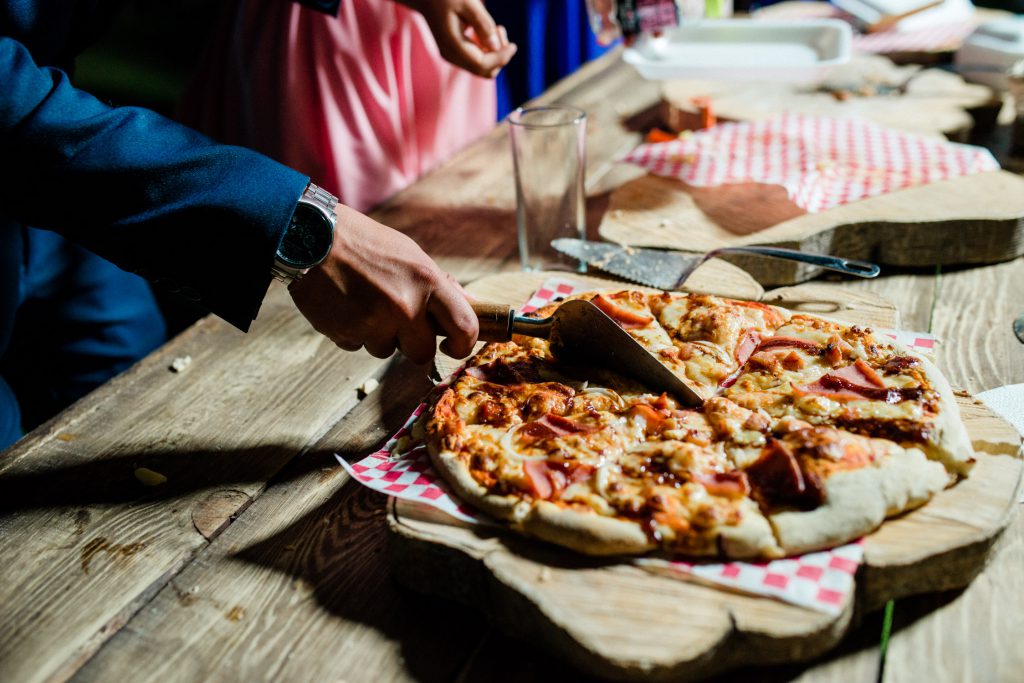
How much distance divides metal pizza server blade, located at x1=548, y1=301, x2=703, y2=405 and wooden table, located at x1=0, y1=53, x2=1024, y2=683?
391 mm

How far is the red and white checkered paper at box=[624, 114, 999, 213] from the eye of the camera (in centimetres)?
232

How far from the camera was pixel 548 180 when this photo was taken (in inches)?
84.7

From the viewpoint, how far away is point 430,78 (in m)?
3.06

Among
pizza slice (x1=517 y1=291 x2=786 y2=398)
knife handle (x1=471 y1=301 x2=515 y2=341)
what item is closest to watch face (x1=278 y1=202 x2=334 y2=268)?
knife handle (x1=471 y1=301 x2=515 y2=341)

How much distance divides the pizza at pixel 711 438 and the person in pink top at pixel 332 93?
4.79 feet

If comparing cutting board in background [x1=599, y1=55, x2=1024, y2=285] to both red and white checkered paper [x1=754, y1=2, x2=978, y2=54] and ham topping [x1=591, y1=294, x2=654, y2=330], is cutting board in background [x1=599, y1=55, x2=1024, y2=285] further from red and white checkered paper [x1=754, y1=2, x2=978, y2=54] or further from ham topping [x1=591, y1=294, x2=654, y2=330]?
red and white checkered paper [x1=754, y1=2, x2=978, y2=54]

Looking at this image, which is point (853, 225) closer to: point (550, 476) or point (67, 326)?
point (550, 476)

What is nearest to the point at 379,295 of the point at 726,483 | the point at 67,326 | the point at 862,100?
the point at 726,483

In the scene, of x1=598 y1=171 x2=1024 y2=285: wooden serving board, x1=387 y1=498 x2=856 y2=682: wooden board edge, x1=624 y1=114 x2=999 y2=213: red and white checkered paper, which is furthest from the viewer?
x1=624 y1=114 x2=999 y2=213: red and white checkered paper

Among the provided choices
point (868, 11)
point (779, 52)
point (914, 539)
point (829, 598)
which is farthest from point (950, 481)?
point (868, 11)

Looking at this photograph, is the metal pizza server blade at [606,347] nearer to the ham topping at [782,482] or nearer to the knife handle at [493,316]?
the knife handle at [493,316]

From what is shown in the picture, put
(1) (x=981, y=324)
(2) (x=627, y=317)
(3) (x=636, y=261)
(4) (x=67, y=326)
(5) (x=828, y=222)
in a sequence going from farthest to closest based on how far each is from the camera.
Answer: (4) (x=67, y=326), (5) (x=828, y=222), (3) (x=636, y=261), (1) (x=981, y=324), (2) (x=627, y=317)

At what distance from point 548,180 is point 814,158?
91 centimetres

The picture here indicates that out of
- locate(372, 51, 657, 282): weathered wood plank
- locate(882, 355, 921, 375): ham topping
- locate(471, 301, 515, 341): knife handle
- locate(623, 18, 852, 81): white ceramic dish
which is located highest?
locate(623, 18, 852, 81): white ceramic dish
